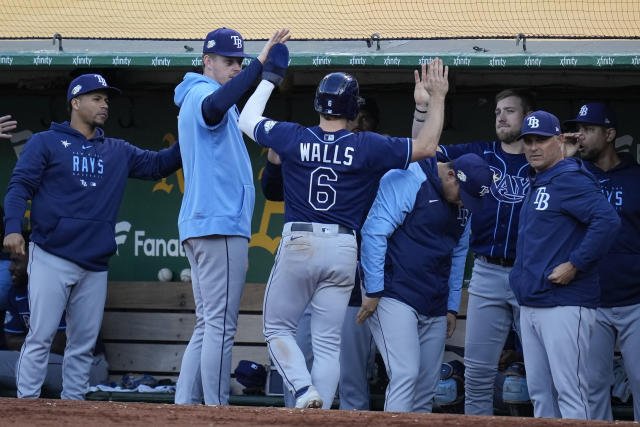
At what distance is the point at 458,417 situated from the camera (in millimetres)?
3154

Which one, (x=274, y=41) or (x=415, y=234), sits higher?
(x=274, y=41)

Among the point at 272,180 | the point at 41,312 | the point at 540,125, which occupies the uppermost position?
the point at 540,125

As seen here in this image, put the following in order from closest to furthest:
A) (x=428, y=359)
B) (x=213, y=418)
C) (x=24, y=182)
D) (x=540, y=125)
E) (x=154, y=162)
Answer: (x=213, y=418), (x=540, y=125), (x=428, y=359), (x=24, y=182), (x=154, y=162)

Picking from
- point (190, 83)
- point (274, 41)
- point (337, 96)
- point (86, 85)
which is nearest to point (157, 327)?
point (86, 85)

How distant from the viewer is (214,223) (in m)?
4.38

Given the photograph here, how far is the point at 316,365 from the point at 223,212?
2.57 ft

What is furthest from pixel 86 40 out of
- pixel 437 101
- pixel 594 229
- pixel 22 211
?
pixel 594 229

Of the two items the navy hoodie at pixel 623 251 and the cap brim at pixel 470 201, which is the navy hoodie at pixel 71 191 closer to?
the cap brim at pixel 470 201

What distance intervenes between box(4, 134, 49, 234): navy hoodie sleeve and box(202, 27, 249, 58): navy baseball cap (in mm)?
1034

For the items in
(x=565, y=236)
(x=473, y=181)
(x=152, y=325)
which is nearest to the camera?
(x=565, y=236)

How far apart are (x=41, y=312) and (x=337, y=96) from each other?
182cm

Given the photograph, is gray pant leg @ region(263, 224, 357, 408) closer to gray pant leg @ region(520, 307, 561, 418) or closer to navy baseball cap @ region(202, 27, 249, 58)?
gray pant leg @ region(520, 307, 561, 418)

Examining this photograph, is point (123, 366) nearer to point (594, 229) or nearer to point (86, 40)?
point (86, 40)

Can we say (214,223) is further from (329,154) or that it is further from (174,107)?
(174,107)
